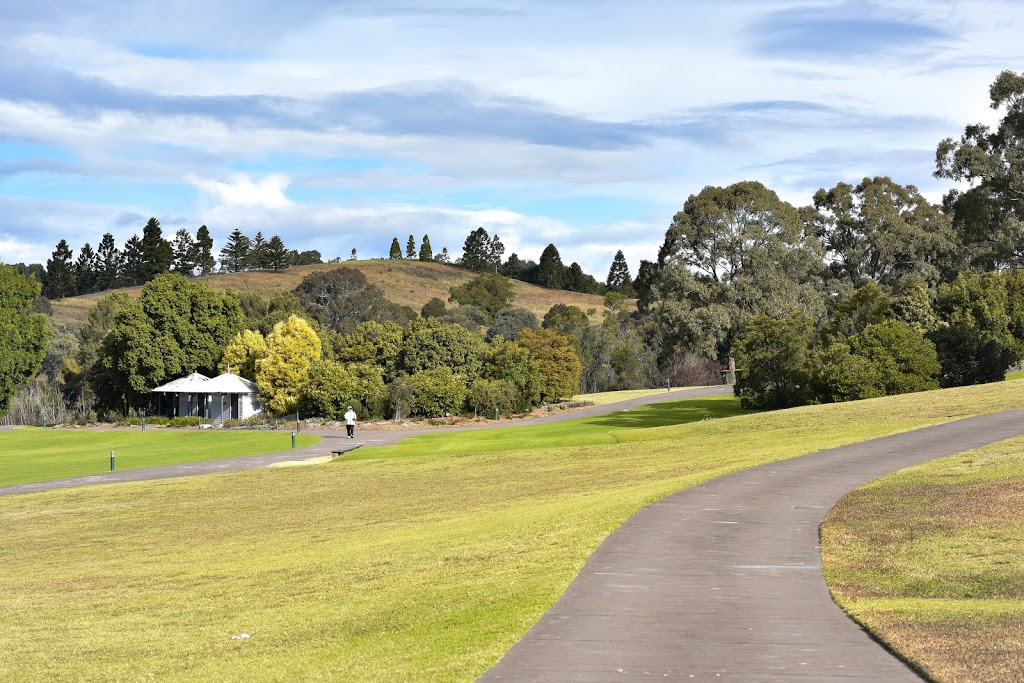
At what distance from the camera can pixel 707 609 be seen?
36.3 ft

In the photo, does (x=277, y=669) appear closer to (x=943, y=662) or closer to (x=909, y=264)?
→ (x=943, y=662)

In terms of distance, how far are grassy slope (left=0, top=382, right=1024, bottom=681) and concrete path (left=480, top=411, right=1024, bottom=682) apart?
0.51 meters

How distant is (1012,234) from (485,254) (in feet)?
457

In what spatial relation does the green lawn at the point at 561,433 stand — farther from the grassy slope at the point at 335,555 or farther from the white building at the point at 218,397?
the white building at the point at 218,397

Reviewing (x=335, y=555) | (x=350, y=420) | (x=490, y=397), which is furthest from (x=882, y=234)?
(x=335, y=555)

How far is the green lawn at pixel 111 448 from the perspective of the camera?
1703 inches

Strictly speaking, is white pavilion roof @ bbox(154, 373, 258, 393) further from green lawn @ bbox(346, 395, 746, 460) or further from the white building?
green lawn @ bbox(346, 395, 746, 460)

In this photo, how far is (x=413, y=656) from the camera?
9.98 meters

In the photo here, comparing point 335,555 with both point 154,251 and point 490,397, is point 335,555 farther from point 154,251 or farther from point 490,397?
point 154,251

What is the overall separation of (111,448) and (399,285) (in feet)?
357

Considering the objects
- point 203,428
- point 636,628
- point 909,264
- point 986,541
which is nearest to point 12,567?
point 636,628

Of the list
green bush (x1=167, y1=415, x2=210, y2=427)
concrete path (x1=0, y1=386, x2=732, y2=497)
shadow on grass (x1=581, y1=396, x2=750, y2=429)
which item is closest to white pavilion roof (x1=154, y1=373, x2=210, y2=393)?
green bush (x1=167, y1=415, x2=210, y2=427)

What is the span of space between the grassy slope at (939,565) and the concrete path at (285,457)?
86.5 feet

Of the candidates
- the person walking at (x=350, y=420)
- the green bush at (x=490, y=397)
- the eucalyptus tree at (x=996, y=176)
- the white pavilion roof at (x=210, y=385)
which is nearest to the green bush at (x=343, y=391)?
the green bush at (x=490, y=397)
